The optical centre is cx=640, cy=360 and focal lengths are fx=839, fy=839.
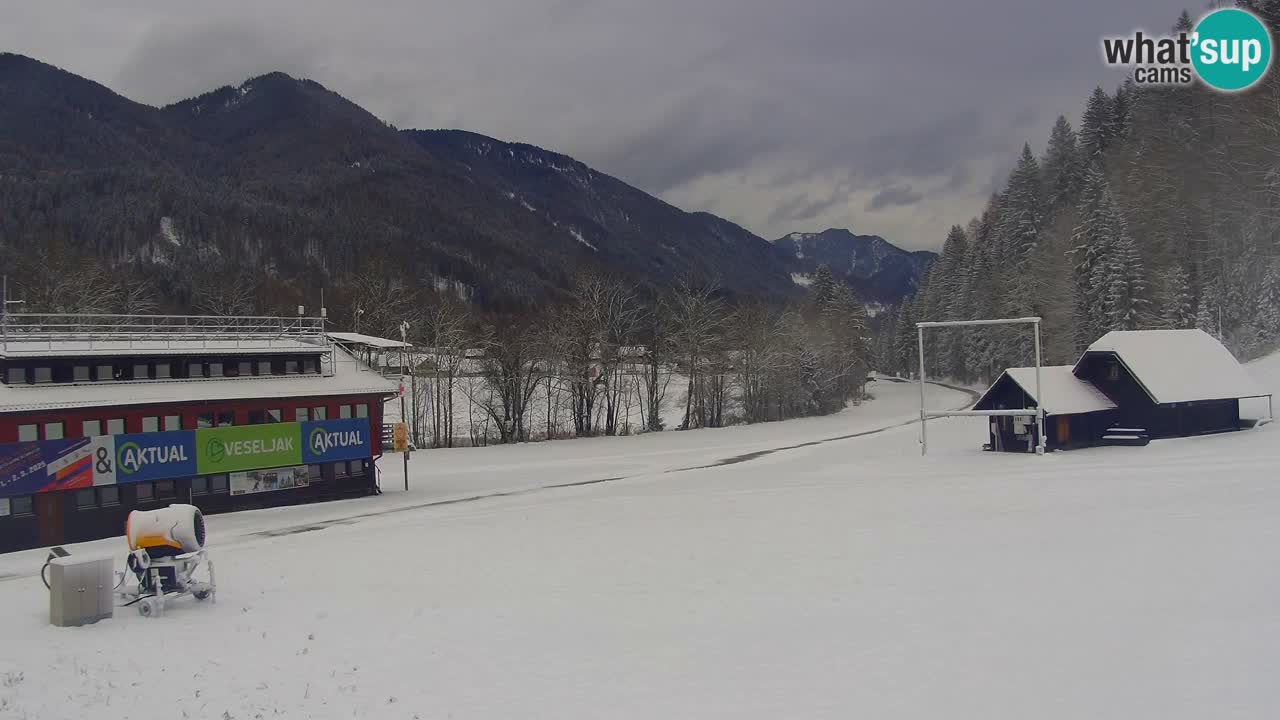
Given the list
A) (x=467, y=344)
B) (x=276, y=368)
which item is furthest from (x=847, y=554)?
(x=467, y=344)

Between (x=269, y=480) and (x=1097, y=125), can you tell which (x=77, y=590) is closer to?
(x=269, y=480)

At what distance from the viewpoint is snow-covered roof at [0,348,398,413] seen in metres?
28.9

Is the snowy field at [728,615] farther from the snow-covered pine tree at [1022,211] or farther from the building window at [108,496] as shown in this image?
the snow-covered pine tree at [1022,211]

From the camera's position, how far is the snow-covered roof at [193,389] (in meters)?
28.9

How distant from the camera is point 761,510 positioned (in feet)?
85.6

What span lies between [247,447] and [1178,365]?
44.1 meters

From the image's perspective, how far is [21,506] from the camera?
2803 centimetres

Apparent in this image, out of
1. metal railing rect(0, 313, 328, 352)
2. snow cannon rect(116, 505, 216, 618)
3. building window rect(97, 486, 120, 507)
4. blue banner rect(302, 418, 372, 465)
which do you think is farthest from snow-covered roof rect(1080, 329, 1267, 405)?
building window rect(97, 486, 120, 507)

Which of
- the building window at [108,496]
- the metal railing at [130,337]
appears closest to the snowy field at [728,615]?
the building window at [108,496]

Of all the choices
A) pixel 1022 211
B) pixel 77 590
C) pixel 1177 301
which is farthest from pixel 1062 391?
pixel 1022 211

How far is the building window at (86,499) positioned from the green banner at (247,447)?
3464 mm

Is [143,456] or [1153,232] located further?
[1153,232]

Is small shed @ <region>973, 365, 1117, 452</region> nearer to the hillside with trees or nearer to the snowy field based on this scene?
the snowy field

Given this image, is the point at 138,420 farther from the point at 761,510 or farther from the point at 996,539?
the point at 996,539
